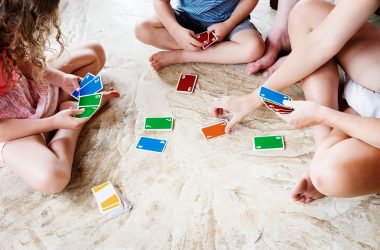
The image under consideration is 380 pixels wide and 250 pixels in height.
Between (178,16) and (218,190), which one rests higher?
(178,16)

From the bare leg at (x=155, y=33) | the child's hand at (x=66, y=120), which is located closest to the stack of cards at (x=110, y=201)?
the child's hand at (x=66, y=120)

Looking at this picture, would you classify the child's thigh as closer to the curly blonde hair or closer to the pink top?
the pink top

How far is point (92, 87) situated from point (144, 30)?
1.48 feet

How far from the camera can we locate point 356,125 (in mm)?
1147

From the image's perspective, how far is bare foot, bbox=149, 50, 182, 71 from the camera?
187 cm

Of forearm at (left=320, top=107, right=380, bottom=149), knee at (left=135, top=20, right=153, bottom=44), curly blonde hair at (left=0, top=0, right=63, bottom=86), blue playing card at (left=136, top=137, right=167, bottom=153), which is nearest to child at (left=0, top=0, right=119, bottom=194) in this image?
curly blonde hair at (left=0, top=0, right=63, bottom=86)

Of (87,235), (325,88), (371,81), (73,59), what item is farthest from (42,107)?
(371,81)

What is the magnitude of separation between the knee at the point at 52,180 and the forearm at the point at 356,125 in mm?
936

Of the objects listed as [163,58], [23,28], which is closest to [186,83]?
[163,58]

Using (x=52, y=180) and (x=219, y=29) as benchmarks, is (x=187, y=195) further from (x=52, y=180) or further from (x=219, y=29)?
(x=219, y=29)

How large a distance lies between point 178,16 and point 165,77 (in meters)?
0.32

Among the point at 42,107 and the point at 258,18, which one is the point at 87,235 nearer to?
the point at 42,107

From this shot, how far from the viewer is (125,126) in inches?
Result: 64.7

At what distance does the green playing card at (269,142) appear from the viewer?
4.84 ft
